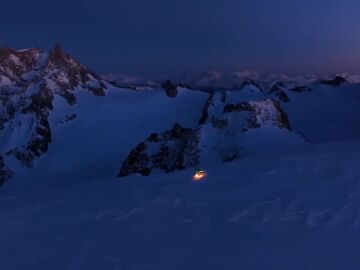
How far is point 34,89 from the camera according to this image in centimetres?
17500

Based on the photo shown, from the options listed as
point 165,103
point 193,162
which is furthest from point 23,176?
point 193,162

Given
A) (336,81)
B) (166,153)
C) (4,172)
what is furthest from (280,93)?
(166,153)

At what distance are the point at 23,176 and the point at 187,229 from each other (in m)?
128

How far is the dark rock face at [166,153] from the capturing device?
71294 mm

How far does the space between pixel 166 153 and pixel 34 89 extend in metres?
108

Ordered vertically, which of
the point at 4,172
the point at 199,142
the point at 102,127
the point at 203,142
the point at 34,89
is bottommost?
the point at 4,172

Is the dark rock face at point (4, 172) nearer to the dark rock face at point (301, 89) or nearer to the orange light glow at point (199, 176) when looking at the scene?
the dark rock face at point (301, 89)

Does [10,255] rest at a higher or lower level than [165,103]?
higher

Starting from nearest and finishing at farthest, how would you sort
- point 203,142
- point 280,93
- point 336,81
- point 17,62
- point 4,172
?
point 203,142 < point 4,172 < point 280,93 < point 17,62 < point 336,81

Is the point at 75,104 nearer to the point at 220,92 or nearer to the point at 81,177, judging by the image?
the point at 220,92

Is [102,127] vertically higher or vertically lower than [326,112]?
lower

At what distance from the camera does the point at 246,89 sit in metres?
184

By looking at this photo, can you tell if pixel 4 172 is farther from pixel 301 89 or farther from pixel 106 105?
pixel 301 89

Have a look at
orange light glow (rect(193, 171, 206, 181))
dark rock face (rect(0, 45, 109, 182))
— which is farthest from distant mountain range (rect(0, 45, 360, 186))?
orange light glow (rect(193, 171, 206, 181))
